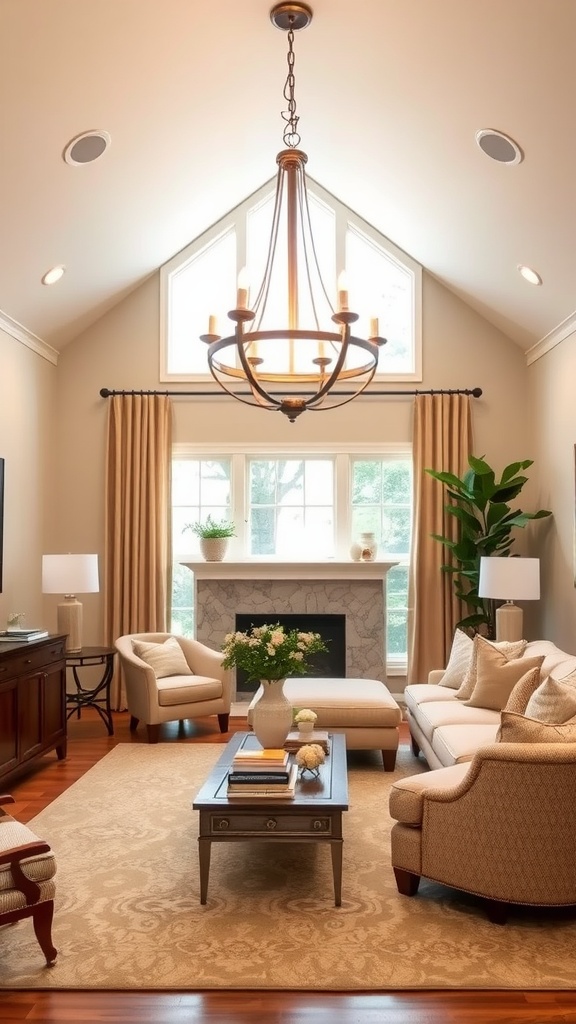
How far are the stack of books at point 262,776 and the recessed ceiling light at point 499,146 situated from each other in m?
3.44

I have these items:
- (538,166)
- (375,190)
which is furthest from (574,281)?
(375,190)

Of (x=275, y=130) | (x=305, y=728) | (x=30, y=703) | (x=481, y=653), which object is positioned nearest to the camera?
(x=305, y=728)

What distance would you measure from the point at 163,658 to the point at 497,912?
145 inches

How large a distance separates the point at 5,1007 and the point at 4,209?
407cm

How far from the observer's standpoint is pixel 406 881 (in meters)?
3.37

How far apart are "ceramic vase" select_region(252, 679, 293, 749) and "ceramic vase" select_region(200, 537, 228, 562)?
128 inches

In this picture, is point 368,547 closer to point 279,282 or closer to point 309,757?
point 279,282

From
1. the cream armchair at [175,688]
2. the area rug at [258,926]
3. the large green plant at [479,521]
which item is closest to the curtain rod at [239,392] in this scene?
the large green plant at [479,521]

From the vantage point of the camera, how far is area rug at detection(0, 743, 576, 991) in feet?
9.00

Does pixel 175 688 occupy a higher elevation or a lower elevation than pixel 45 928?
higher

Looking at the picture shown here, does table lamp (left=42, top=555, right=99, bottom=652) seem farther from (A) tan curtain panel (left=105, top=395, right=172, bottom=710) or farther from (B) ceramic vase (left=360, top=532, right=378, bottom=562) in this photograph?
(B) ceramic vase (left=360, top=532, right=378, bottom=562)

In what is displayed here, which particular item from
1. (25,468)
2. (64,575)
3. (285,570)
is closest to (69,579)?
(64,575)

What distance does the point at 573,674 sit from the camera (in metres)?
3.81

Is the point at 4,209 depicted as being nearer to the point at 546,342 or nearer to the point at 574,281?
the point at 574,281
